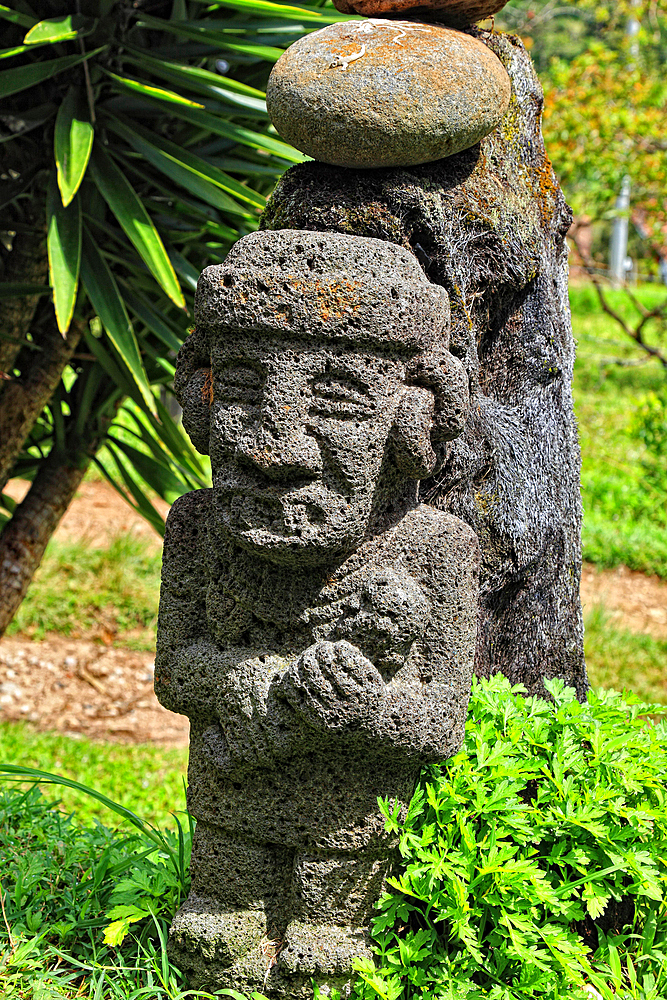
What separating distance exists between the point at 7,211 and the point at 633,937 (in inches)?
122

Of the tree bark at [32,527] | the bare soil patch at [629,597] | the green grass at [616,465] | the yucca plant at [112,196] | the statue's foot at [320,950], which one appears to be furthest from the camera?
the green grass at [616,465]

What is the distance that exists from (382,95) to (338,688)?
1.15m

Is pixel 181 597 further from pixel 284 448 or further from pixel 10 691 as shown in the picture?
pixel 10 691

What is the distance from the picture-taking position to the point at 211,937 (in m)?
1.89

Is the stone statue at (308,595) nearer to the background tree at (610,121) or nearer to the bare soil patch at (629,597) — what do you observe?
the bare soil patch at (629,597)

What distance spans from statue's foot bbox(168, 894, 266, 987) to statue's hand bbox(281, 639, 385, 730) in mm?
507

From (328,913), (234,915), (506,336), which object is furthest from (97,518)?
(328,913)

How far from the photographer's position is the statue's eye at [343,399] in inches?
66.6

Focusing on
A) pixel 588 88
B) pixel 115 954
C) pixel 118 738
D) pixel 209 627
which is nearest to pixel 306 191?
pixel 209 627

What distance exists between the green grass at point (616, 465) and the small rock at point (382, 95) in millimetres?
2579

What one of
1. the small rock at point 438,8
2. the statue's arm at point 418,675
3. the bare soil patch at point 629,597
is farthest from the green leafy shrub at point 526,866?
the bare soil patch at point 629,597

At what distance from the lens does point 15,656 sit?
499 cm

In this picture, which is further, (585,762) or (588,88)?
(588,88)

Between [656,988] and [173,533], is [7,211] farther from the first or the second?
[656,988]
